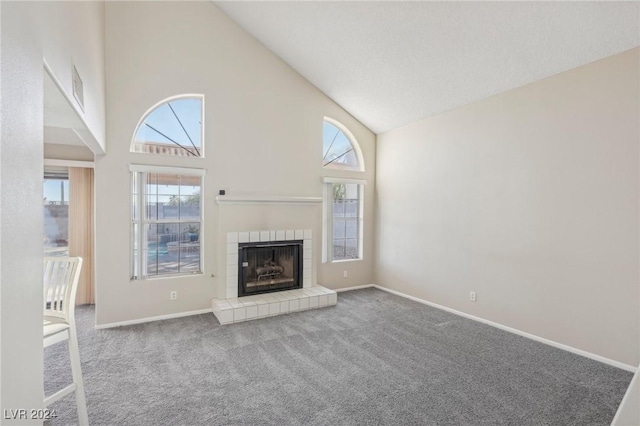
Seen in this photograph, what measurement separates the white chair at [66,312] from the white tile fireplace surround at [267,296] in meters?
1.92

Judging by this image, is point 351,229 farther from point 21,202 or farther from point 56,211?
point 21,202

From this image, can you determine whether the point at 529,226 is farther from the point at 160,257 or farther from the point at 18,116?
the point at 160,257

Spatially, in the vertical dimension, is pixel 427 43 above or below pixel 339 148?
above

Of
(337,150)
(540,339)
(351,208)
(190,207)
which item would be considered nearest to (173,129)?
(190,207)

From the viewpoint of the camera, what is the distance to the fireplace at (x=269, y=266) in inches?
182

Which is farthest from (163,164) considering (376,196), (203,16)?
(376,196)

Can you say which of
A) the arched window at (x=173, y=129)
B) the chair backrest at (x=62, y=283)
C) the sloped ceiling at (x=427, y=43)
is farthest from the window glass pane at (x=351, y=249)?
the chair backrest at (x=62, y=283)

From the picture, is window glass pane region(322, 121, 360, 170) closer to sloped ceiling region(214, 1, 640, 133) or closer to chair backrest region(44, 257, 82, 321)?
sloped ceiling region(214, 1, 640, 133)

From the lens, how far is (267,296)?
4.59 m

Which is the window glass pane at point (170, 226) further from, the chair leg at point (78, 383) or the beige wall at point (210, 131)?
the chair leg at point (78, 383)

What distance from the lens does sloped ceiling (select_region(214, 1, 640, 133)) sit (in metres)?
2.87

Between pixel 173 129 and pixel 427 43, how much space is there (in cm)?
349

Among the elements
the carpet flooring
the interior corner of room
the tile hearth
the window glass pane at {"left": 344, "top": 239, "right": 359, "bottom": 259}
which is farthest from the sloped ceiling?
the tile hearth

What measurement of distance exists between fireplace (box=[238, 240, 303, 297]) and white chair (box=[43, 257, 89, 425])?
7.95 feet
